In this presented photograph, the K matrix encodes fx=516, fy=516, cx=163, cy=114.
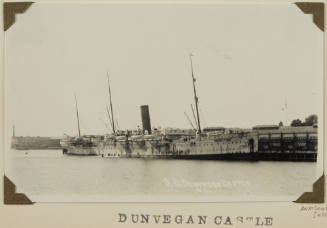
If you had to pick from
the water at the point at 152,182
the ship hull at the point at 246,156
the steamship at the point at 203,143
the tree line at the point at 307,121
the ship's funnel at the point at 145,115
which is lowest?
the water at the point at 152,182

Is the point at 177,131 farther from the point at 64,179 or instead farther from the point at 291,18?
the point at 291,18

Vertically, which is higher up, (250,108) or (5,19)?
(5,19)

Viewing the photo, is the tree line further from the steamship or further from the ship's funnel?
the ship's funnel

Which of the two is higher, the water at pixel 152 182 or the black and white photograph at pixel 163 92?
the black and white photograph at pixel 163 92

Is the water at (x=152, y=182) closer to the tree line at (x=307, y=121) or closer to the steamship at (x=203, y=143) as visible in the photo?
the steamship at (x=203, y=143)

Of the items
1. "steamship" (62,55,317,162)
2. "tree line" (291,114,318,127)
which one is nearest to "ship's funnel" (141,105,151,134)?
"steamship" (62,55,317,162)

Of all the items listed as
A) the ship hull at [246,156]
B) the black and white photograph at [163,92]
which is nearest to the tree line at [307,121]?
the black and white photograph at [163,92]

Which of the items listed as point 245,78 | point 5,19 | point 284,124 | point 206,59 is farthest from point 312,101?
point 5,19

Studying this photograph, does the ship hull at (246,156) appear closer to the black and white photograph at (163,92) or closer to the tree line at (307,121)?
the black and white photograph at (163,92)
